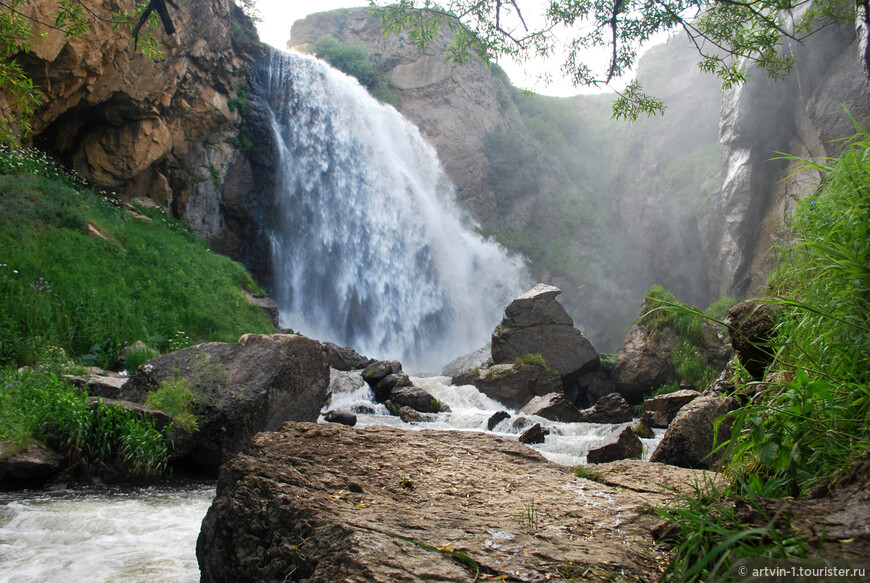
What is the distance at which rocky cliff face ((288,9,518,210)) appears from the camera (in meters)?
33.2

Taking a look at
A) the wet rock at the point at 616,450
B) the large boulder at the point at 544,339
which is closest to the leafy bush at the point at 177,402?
the wet rock at the point at 616,450

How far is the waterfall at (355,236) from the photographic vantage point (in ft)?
66.2

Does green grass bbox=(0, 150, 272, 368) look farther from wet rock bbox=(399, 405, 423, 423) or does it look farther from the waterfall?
wet rock bbox=(399, 405, 423, 423)

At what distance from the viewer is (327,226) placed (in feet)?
67.6

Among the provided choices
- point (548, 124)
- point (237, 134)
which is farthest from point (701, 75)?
point (237, 134)

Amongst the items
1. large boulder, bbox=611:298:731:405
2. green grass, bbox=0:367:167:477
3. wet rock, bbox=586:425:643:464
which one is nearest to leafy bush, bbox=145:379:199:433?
green grass, bbox=0:367:167:477

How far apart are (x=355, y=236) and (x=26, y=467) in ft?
54.8

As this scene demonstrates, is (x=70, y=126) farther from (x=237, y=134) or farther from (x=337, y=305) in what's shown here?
(x=337, y=305)

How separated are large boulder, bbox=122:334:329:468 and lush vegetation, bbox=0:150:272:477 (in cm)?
31

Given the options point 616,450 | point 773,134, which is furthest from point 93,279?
point 773,134

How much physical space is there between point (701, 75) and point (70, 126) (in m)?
32.4

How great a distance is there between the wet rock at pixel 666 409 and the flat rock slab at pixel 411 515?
715 cm

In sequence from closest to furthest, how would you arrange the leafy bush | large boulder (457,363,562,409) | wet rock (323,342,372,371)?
the leafy bush
large boulder (457,363,562,409)
wet rock (323,342,372,371)

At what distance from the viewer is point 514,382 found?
13.5m
